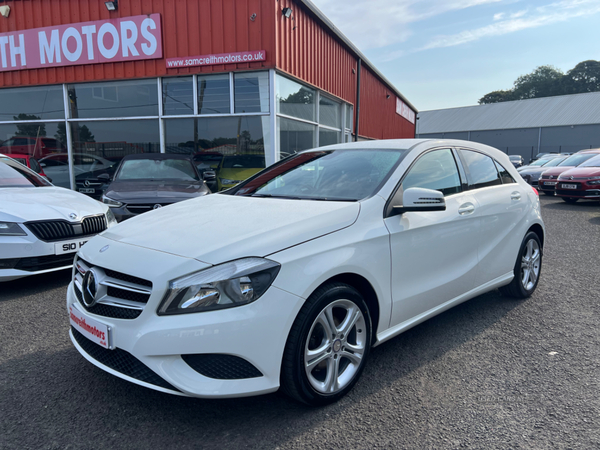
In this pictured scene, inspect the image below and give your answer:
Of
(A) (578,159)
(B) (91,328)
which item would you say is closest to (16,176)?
(B) (91,328)

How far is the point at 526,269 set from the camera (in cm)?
428

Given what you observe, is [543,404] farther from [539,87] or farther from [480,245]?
[539,87]

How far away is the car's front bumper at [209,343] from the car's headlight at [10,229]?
282 cm

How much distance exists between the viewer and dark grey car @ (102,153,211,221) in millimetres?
6117

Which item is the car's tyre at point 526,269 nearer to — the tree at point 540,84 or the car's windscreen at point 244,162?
the car's windscreen at point 244,162

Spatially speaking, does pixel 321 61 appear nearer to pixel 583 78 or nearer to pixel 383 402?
pixel 383 402

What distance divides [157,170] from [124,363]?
232 inches

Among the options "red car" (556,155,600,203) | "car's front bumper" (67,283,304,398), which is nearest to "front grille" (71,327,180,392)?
"car's front bumper" (67,283,304,398)

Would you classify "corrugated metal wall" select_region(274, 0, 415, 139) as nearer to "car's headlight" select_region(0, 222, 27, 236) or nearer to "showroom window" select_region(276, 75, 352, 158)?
"showroom window" select_region(276, 75, 352, 158)

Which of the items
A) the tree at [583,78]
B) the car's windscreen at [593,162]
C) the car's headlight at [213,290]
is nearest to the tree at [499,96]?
the tree at [583,78]

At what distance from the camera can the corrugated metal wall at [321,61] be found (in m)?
10.3

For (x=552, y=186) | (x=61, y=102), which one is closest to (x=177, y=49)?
(x=61, y=102)

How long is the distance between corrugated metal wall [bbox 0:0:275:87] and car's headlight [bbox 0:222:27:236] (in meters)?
6.86

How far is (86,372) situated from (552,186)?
1605cm
